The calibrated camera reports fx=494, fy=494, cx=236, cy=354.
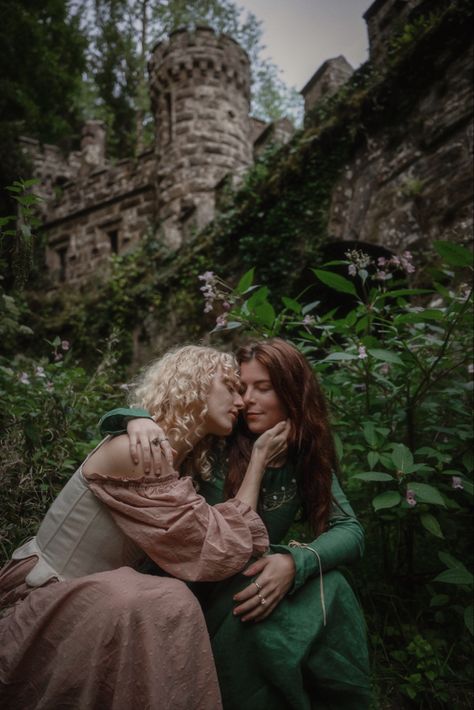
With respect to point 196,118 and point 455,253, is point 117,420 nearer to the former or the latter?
point 455,253

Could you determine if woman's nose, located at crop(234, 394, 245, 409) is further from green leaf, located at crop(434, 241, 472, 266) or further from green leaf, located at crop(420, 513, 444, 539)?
green leaf, located at crop(434, 241, 472, 266)

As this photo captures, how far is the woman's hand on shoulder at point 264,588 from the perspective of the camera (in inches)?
66.1

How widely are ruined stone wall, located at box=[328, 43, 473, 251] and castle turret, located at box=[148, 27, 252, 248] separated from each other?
4689 millimetres

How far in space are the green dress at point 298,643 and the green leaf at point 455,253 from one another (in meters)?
1.20

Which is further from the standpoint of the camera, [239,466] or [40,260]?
[40,260]

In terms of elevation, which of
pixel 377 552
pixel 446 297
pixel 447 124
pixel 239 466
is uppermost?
pixel 447 124

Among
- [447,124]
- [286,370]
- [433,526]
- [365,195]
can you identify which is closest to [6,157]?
[365,195]

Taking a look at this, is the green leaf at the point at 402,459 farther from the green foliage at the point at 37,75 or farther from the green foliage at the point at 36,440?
the green foliage at the point at 37,75

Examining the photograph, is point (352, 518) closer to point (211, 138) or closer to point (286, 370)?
point (286, 370)

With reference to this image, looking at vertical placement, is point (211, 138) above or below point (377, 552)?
above

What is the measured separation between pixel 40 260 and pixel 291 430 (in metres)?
12.3

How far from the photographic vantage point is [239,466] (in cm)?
216

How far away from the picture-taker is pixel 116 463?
1.68 meters

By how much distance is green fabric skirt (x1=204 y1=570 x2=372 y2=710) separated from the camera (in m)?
1.63
